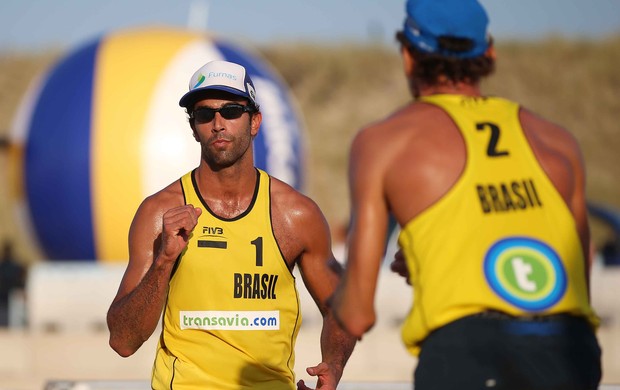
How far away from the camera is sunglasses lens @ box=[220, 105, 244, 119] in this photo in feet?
17.0

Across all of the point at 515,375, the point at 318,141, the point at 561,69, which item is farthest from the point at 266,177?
the point at 561,69

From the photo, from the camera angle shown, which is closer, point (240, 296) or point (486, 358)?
point (486, 358)

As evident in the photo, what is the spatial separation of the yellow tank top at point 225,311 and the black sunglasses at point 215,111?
1.15ft

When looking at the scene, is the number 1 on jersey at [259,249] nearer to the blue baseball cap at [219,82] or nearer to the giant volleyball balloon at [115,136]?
the blue baseball cap at [219,82]

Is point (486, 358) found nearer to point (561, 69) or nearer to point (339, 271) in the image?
point (339, 271)

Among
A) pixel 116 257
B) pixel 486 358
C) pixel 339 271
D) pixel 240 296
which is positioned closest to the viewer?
pixel 486 358

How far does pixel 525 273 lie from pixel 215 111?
2032mm

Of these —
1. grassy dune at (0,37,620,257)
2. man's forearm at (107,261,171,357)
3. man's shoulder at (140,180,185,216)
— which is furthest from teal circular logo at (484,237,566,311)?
grassy dune at (0,37,620,257)

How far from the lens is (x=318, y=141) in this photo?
37.5 metres

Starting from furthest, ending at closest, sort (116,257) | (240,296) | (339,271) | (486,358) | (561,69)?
(561,69) < (116,257) < (339,271) < (240,296) < (486,358)

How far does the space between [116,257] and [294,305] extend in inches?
357

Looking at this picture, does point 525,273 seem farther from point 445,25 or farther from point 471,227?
point 445,25

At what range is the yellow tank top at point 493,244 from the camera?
350 cm

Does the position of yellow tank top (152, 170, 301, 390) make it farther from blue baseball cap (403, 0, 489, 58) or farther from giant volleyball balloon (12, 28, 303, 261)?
giant volleyball balloon (12, 28, 303, 261)
